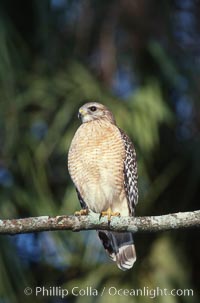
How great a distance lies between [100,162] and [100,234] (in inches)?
15.9

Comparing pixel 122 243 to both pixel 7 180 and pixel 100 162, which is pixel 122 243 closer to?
pixel 100 162

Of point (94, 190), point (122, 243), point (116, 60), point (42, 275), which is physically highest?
point (116, 60)

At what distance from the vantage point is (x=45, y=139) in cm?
617

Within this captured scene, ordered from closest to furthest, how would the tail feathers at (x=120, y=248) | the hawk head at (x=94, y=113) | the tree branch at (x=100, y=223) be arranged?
the tree branch at (x=100, y=223) → the tail feathers at (x=120, y=248) → the hawk head at (x=94, y=113)

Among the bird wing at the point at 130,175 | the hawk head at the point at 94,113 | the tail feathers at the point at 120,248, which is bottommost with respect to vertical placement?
the tail feathers at the point at 120,248

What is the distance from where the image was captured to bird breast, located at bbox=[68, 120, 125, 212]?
16.2 feet

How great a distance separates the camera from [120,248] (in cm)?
502

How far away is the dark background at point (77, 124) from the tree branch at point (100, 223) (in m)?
1.94

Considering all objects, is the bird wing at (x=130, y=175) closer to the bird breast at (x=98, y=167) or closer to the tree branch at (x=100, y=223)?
the bird breast at (x=98, y=167)

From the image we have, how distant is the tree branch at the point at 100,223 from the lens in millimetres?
3717

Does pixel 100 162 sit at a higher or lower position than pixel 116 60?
lower

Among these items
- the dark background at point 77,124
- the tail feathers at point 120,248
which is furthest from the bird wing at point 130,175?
the dark background at point 77,124

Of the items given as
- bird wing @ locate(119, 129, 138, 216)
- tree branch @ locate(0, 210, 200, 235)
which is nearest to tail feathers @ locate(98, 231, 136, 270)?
bird wing @ locate(119, 129, 138, 216)

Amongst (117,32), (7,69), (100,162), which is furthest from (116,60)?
(100,162)
